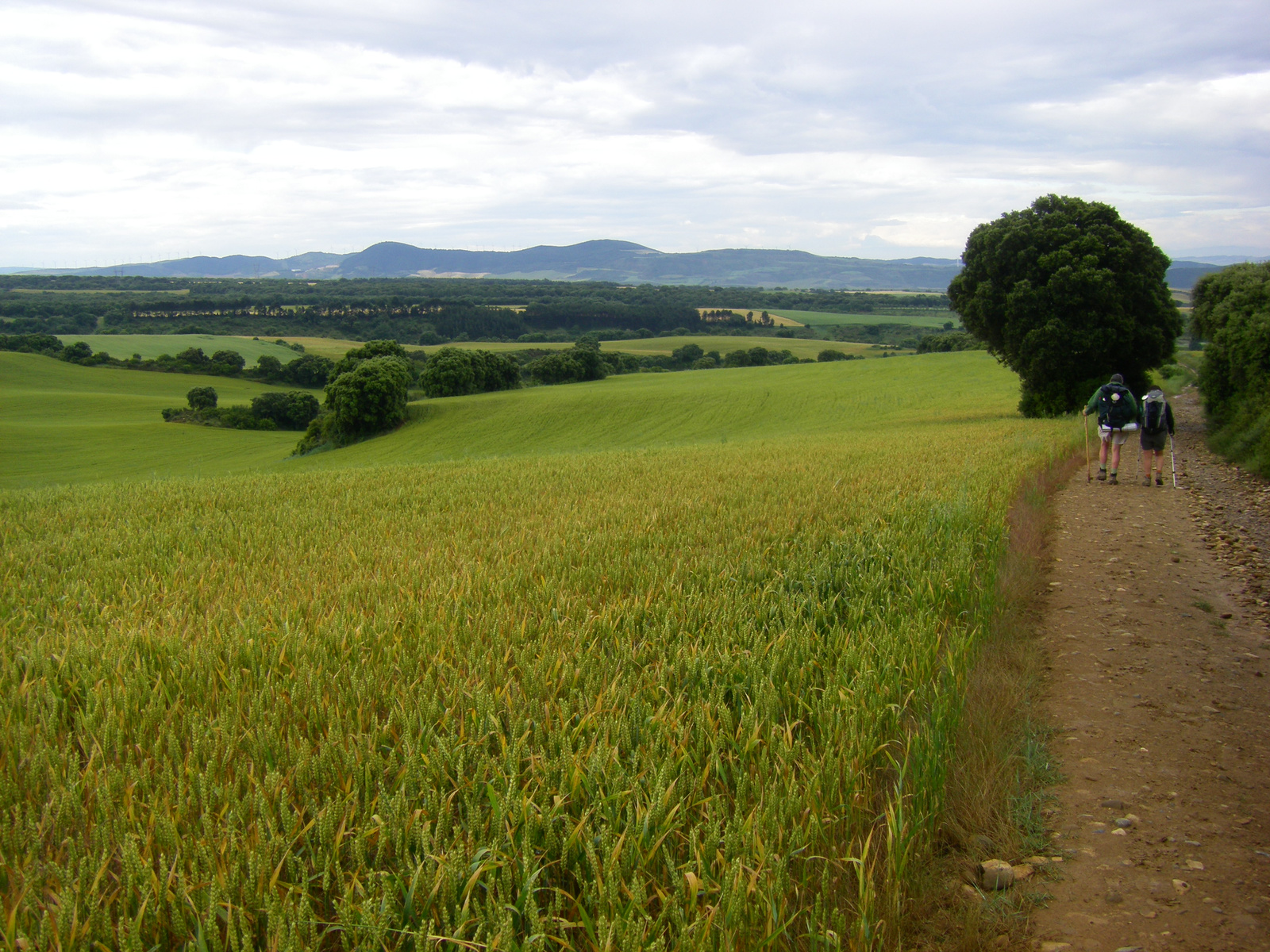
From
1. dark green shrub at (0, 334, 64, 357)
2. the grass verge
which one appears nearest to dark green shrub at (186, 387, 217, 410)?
dark green shrub at (0, 334, 64, 357)

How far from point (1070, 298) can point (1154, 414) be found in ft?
54.2

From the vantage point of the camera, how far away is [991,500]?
32.0 ft

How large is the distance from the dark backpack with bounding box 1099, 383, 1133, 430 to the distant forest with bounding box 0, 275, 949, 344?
111576mm

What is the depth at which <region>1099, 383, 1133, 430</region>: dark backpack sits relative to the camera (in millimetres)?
13672

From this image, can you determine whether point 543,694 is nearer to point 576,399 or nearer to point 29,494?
point 29,494

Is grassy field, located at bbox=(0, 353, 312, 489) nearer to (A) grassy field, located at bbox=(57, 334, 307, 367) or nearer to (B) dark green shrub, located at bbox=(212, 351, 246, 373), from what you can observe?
(B) dark green shrub, located at bbox=(212, 351, 246, 373)

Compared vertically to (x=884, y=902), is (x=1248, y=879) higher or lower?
lower

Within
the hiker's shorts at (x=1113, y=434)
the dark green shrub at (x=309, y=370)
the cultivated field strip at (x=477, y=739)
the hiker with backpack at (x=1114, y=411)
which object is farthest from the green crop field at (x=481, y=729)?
the dark green shrub at (x=309, y=370)

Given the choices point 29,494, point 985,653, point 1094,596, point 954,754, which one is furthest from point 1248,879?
point 29,494

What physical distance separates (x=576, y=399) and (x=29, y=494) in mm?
44004

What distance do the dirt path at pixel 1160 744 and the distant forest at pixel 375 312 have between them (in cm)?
11650

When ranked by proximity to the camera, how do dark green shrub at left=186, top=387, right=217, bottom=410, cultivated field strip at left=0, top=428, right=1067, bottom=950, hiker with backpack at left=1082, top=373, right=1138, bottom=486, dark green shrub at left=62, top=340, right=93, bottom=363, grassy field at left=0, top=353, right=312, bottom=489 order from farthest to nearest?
dark green shrub at left=62, top=340, right=93, bottom=363, dark green shrub at left=186, top=387, right=217, bottom=410, grassy field at left=0, top=353, right=312, bottom=489, hiker with backpack at left=1082, top=373, right=1138, bottom=486, cultivated field strip at left=0, top=428, right=1067, bottom=950

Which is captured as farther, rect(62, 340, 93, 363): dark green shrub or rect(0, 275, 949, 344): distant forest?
rect(0, 275, 949, 344): distant forest

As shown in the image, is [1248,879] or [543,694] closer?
[1248,879]
